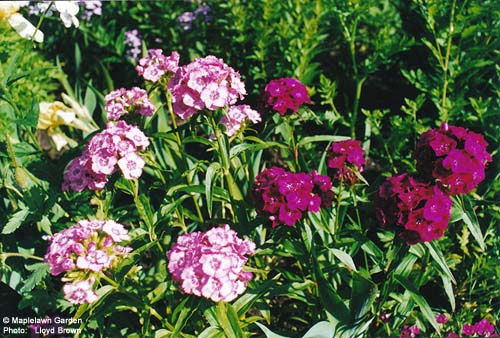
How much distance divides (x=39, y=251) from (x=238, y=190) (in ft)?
3.51

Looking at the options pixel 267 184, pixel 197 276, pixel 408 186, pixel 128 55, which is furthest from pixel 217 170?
pixel 128 55

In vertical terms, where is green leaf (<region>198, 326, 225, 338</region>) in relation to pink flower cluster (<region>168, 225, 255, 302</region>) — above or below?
below

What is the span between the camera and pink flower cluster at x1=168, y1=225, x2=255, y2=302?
176 cm

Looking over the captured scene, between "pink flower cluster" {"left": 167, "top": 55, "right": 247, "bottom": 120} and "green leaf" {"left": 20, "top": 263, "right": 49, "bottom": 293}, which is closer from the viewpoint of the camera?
"pink flower cluster" {"left": 167, "top": 55, "right": 247, "bottom": 120}

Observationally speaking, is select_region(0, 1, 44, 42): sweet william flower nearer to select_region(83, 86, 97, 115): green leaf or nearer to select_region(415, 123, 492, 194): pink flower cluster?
select_region(83, 86, 97, 115): green leaf

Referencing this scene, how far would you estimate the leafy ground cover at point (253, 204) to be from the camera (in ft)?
6.31

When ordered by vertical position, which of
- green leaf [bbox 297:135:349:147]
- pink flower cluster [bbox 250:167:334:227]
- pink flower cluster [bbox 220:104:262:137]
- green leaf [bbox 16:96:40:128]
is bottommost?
pink flower cluster [bbox 250:167:334:227]

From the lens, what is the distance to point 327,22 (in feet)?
13.3

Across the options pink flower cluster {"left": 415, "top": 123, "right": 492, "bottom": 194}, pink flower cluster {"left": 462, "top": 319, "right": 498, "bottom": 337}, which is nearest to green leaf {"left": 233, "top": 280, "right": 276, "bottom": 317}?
pink flower cluster {"left": 415, "top": 123, "right": 492, "bottom": 194}

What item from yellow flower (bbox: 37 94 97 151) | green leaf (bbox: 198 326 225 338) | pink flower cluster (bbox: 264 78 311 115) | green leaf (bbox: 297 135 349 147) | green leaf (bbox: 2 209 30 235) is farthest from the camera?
yellow flower (bbox: 37 94 97 151)

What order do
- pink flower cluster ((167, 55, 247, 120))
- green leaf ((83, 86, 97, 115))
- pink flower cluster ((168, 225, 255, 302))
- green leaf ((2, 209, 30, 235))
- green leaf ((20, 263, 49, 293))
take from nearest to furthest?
1. pink flower cluster ((168, 225, 255, 302))
2. pink flower cluster ((167, 55, 247, 120))
3. green leaf ((20, 263, 49, 293))
4. green leaf ((2, 209, 30, 235))
5. green leaf ((83, 86, 97, 115))

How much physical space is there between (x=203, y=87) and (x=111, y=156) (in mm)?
412

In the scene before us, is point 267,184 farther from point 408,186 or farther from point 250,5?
point 250,5

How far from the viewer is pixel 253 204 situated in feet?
7.80
